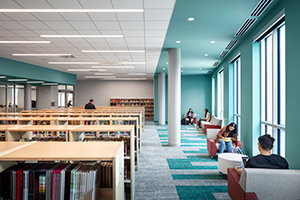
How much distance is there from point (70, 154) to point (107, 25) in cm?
363

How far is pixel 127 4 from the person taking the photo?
356 centimetres

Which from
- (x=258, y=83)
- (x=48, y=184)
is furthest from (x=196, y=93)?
(x=48, y=184)

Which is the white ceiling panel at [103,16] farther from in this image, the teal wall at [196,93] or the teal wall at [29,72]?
the teal wall at [196,93]

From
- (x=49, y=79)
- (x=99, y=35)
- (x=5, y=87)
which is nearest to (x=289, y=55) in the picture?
(x=99, y=35)

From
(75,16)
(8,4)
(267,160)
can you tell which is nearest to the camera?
(267,160)

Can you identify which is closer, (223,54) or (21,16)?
(21,16)

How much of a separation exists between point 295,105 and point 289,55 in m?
0.81

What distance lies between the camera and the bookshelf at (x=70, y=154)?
4.98 ft

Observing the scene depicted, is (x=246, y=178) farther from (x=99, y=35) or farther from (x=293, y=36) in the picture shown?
(x=99, y=35)

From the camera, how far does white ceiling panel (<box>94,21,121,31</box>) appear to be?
14.4 ft

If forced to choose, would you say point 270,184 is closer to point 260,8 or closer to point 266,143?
point 266,143

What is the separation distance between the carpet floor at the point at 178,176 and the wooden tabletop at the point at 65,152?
1.70m

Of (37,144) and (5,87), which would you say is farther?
(5,87)

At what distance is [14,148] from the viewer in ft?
5.69
